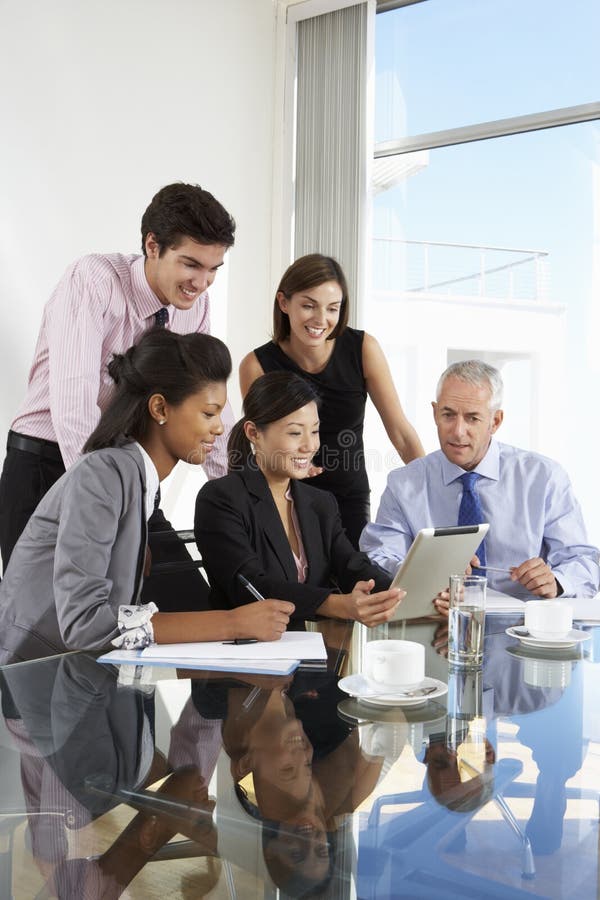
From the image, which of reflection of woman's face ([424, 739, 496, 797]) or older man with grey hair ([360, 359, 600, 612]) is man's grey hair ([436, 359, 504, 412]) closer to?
older man with grey hair ([360, 359, 600, 612])

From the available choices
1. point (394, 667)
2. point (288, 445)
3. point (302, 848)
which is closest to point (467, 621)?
point (394, 667)

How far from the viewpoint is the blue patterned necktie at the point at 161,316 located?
2.37 metres

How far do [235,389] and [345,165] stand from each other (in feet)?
4.55

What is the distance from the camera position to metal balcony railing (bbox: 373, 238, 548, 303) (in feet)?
16.3

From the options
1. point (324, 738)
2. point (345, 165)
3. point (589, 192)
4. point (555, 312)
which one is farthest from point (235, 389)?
point (324, 738)

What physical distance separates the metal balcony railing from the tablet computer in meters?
3.34

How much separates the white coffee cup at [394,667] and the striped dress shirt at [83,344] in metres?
1.16

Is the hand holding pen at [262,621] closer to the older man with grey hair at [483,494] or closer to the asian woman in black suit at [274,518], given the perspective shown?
the asian woman in black suit at [274,518]

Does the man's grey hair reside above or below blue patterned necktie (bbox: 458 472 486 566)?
above

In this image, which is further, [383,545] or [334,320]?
[334,320]

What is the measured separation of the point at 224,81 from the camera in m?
4.68

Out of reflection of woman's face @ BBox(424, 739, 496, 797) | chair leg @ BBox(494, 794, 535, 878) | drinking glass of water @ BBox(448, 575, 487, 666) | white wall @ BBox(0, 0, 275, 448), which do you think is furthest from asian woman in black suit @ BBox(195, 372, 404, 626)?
white wall @ BBox(0, 0, 275, 448)

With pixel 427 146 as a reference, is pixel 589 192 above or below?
below

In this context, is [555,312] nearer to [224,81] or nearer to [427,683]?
[224,81]
